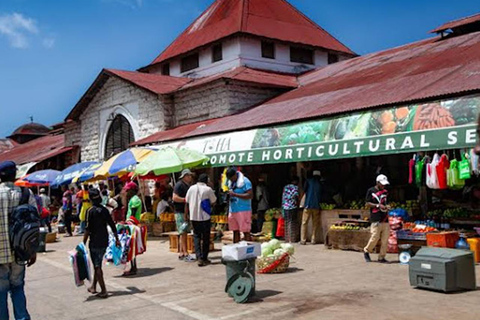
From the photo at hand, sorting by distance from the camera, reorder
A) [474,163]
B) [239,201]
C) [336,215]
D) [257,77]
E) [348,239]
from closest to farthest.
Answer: [474,163] < [239,201] < [348,239] < [336,215] < [257,77]

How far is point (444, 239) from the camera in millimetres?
9648

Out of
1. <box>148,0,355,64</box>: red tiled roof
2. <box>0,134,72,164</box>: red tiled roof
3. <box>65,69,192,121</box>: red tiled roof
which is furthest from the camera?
<box>0,134,72,164</box>: red tiled roof

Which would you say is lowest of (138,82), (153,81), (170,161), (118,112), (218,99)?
(170,161)

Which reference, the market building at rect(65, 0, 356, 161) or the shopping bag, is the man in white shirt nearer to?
the shopping bag

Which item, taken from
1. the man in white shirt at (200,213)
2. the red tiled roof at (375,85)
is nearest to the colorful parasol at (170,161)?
the red tiled roof at (375,85)

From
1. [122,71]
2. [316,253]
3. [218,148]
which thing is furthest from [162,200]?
[122,71]

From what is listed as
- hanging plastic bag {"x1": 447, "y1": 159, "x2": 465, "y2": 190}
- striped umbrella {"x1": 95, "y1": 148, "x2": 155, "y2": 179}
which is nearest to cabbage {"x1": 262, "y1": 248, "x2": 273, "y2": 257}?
hanging plastic bag {"x1": 447, "y1": 159, "x2": 465, "y2": 190}

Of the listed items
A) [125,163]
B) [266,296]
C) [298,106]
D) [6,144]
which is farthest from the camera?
[6,144]

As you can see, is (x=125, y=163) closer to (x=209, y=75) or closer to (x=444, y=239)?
(x=444, y=239)

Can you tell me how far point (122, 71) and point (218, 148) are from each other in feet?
34.3

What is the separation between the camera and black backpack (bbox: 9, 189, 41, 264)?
17.4ft

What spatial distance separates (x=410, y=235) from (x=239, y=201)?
351 centimetres

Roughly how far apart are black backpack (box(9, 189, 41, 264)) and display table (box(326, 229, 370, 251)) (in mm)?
7320

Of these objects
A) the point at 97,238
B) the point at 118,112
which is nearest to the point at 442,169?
the point at 97,238
